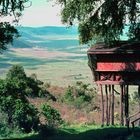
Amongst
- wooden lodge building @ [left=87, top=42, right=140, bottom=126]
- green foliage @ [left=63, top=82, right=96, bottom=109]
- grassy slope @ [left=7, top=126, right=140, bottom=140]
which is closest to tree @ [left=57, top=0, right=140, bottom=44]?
wooden lodge building @ [left=87, top=42, right=140, bottom=126]

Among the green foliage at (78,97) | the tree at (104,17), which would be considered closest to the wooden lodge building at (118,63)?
the tree at (104,17)

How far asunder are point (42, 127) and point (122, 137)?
676 centimetres

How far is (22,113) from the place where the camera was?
108ft

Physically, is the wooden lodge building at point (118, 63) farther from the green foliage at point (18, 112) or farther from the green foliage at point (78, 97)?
the green foliage at point (78, 97)

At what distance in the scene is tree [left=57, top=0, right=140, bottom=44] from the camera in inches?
1264

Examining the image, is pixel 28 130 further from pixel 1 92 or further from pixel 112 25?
pixel 112 25

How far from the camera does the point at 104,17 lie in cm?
3406

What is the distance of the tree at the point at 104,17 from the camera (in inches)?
1264

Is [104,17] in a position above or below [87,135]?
above

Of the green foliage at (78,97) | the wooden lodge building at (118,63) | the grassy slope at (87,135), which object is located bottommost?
the green foliage at (78,97)

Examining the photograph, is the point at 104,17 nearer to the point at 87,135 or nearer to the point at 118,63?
the point at 118,63

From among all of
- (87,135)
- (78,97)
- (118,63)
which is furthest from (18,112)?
(78,97)

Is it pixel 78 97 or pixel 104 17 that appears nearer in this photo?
pixel 104 17

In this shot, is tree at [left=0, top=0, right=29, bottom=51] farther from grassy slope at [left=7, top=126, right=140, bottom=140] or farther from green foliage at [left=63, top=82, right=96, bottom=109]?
green foliage at [left=63, top=82, right=96, bottom=109]
